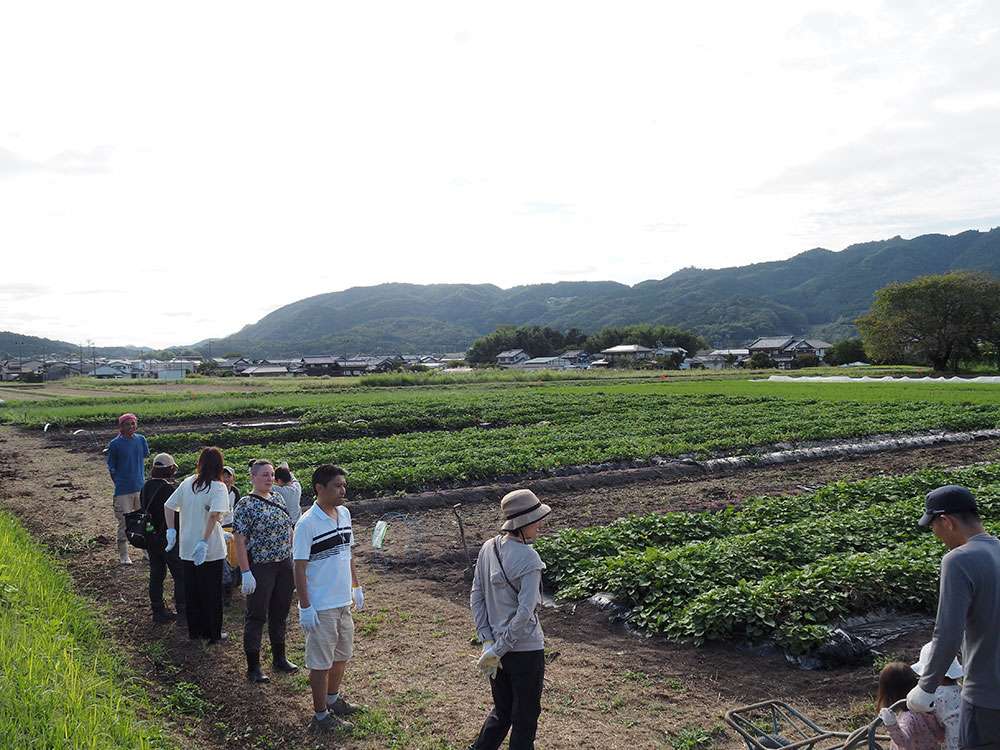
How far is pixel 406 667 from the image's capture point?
7.03 m

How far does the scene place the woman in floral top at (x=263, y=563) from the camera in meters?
A: 6.71

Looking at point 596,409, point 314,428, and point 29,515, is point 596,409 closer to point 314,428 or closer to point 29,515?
point 314,428

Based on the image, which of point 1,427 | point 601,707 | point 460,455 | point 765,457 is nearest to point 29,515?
point 460,455

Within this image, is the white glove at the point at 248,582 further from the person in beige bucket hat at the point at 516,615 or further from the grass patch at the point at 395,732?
the person in beige bucket hat at the point at 516,615

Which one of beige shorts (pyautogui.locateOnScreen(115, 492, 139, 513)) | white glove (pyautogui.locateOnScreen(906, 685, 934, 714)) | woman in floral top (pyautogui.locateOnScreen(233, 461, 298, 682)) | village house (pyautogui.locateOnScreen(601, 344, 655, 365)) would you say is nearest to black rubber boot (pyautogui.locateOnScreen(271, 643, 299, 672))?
woman in floral top (pyautogui.locateOnScreen(233, 461, 298, 682))

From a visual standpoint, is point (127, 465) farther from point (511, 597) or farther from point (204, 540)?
point (511, 597)

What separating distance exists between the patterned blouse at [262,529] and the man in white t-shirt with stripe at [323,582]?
118 centimetres

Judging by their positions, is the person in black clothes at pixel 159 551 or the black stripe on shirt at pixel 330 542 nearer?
the black stripe on shirt at pixel 330 542

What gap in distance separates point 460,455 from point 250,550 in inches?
472

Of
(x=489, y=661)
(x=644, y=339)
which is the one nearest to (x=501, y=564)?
(x=489, y=661)

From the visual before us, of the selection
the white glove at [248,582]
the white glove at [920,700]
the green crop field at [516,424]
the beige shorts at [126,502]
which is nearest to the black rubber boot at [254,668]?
the white glove at [248,582]

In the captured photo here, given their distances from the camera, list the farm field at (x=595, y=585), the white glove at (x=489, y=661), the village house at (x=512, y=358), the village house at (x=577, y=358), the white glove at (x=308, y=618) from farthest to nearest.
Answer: the village house at (x=512, y=358) → the village house at (x=577, y=358) → the farm field at (x=595, y=585) → the white glove at (x=308, y=618) → the white glove at (x=489, y=661)

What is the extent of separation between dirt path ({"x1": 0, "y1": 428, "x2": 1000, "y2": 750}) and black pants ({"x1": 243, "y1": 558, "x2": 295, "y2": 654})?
1.38ft

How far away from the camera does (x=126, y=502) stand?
412 inches
